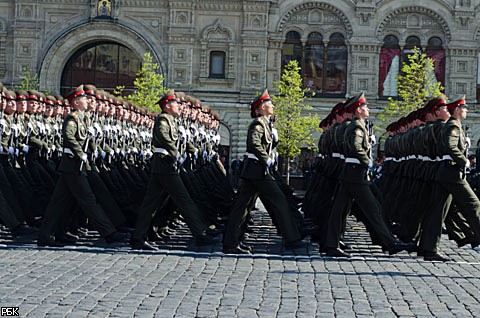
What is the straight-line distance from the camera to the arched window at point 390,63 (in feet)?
140

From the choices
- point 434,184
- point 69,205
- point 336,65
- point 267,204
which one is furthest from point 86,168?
point 336,65

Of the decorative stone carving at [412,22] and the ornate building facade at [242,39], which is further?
the decorative stone carving at [412,22]

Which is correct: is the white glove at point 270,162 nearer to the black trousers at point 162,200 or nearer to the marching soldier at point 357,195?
the marching soldier at point 357,195

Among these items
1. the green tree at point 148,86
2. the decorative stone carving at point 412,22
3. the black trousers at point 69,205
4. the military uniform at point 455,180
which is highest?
the decorative stone carving at point 412,22

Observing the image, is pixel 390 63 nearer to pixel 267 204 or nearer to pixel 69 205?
pixel 267 204

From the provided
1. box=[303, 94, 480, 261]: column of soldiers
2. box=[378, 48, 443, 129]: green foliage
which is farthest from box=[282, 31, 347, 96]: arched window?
box=[303, 94, 480, 261]: column of soldiers

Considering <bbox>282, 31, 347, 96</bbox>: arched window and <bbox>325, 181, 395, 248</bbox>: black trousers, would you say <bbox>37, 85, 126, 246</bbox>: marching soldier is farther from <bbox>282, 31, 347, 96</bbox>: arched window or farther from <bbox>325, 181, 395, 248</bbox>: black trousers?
<bbox>282, 31, 347, 96</bbox>: arched window

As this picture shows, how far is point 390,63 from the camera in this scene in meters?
42.7

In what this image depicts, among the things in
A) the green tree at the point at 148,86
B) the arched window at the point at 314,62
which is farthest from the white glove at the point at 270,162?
the arched window at the point at 314,62

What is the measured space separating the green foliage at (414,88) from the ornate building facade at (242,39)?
240cm

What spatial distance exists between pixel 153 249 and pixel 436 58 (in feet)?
108

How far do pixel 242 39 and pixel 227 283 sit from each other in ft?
111

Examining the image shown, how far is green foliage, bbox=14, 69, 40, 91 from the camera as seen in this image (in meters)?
40.4

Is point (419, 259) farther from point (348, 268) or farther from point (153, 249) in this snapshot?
point (153, 249)
